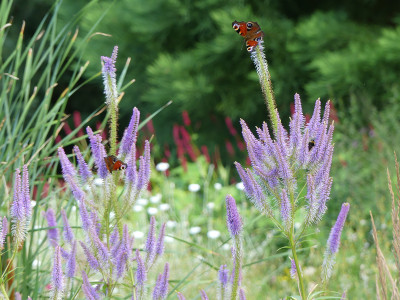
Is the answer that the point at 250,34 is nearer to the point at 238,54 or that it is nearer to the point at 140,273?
the point at 140,273

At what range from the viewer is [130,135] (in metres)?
1.54

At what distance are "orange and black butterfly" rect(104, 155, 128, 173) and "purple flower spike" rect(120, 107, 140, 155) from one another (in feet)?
0.19

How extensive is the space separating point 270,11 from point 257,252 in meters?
4.15

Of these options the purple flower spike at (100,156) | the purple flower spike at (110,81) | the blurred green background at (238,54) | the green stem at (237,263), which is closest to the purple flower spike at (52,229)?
the purple flower spike at (100,156)

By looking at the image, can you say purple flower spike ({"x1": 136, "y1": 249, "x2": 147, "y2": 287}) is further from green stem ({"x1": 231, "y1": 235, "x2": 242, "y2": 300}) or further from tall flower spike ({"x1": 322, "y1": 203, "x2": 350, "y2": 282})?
tall flower spike ({"x1": 322, "y1": 203, "x2": 350, "y2": 282})

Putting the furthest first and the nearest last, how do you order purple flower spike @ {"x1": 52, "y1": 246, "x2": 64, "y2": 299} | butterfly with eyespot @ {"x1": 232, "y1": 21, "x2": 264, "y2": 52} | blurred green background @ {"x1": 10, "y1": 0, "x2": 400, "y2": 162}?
blurred green background @ {"x1": 10, "y1": 0, "x2": 400, "y2": 162}
butterfly with eyespot @ {"x1": 232, "y1": 21, "x2": 264, "y2": 52}
purple flower spike @ {"x1": 52, "y1": 246, "x2": 64, "y2": 299}

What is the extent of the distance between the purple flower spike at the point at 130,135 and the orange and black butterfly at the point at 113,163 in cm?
6

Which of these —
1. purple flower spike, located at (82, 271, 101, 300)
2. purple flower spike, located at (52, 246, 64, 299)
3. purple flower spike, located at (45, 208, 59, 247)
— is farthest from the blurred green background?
purple flower spike, located at (52, 246, 64, 299)

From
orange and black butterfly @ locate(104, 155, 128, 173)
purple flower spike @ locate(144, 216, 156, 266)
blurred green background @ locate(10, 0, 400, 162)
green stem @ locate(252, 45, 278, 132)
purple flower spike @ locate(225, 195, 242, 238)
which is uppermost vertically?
blurred green background @ locate(10, 0, 400, 162)

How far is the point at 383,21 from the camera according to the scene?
28.0ft

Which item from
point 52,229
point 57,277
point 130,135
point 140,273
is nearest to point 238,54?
point 52,229

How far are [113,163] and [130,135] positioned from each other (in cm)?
8

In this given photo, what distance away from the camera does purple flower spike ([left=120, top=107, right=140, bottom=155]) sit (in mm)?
1501

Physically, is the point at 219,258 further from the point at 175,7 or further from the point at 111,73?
the point at 175,7
